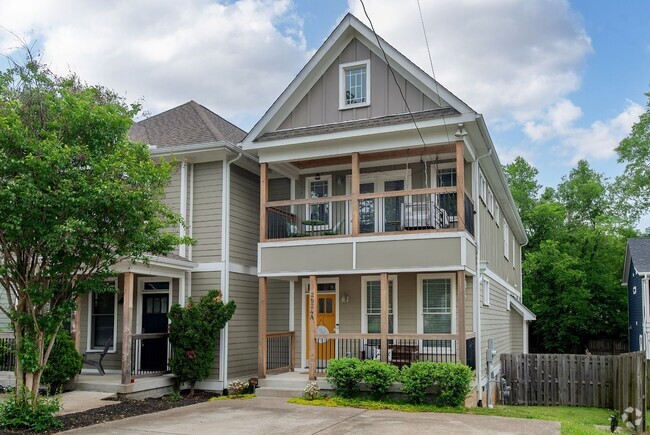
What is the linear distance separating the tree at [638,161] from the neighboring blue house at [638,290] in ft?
21.2

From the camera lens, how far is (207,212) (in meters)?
16.0

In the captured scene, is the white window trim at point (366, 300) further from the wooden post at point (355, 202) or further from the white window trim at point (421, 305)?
the wooden post at point (355, 202)

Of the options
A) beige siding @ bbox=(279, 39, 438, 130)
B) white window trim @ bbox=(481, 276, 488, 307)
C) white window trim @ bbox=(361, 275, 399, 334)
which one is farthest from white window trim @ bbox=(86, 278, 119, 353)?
white window trim @ bbox=(481, 276, 488, 307)

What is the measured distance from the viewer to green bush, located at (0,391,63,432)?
32.8 ft

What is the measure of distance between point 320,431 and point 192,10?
398 inches

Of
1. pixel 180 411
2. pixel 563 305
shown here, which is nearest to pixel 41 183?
pixel 180 411

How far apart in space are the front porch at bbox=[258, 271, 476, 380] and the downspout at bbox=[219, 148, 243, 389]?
39.1 inches

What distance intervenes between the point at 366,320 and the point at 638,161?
24.4m

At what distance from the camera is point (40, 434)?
986 centimetres

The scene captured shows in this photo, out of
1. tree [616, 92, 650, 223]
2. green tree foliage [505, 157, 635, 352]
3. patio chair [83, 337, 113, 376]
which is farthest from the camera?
tree [616, 92, 650, 223]

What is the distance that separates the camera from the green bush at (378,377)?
12.8 meters

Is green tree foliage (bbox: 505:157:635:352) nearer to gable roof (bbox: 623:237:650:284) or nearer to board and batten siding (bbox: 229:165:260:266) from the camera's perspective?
gable roof (bbox: 623:237:650:284)

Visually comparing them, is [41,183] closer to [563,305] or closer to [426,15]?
[426,15]

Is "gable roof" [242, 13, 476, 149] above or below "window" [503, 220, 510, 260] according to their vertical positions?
above
